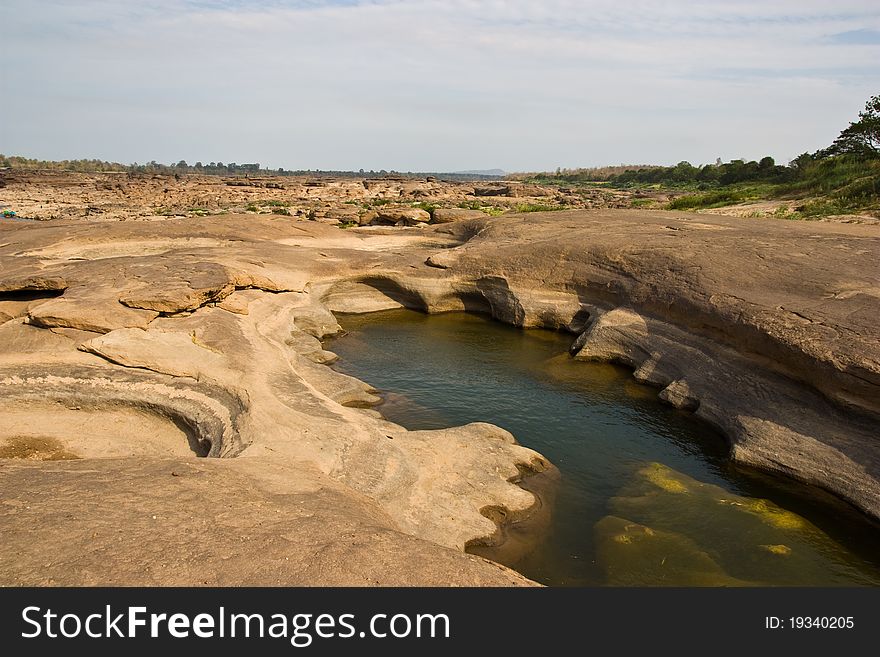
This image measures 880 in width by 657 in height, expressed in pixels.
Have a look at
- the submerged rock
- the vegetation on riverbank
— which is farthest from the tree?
the submerged rock

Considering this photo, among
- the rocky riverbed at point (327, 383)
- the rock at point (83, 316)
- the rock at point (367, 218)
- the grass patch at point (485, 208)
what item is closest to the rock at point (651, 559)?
the rocky riverbed at point (327, 383)

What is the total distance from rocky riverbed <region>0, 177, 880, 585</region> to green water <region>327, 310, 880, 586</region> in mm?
730

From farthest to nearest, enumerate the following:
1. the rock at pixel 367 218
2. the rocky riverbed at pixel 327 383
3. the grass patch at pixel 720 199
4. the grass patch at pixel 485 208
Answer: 1. the grass patch at pixel 485 208
2. the grass patch at pixel 720 199
3. the rock at pixel 367 218
4. the rocky riverbed at pixel 327 383

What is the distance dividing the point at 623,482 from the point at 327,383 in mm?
7608

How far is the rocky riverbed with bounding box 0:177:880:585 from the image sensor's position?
623 cm

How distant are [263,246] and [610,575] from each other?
19.7 metres

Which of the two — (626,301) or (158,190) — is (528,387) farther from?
(158,190)

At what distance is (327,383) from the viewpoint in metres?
14.9

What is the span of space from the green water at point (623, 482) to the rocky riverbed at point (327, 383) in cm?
73

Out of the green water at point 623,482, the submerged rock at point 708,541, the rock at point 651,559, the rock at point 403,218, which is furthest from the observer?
the rock at point 403,218

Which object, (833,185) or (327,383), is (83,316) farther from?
(833,185)

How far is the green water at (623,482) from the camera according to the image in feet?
29.6

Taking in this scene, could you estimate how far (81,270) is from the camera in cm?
1697

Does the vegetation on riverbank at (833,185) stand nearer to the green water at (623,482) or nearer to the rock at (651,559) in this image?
the green water at (623,482)
